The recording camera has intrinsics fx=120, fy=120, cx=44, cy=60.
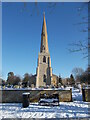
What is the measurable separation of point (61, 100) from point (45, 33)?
3444 centimetres

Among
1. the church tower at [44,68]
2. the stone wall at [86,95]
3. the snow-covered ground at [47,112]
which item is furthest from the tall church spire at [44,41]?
the snow-covered ground at [47,112]

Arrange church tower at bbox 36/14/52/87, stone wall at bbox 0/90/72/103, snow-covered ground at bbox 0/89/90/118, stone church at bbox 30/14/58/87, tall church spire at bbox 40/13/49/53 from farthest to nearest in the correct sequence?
tall church spire at bbox 40/13/49/53 < church tower at bbox 36/14/52/87 < stone church at bbox 30/14/58/87 < stone wall at bbox 0/90/72/103 < snow-covered ground at bbox 0/89/90/118

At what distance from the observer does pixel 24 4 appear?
86.6 inches

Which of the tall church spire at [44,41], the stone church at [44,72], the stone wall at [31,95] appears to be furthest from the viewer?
the tall church spire at [44,41]

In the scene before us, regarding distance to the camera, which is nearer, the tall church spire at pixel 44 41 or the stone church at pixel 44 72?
the stone church at pixel 44 72

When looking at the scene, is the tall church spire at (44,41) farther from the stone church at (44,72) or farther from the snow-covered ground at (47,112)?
the snow-covered ground at (47,112)

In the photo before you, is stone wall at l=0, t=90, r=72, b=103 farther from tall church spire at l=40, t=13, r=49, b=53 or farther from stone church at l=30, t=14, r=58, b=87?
tall church spire at l=40, t=13, r=49, b=53

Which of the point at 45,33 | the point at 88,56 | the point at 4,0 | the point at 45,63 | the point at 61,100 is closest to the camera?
the point at 4,0

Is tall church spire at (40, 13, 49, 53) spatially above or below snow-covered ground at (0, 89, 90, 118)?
above

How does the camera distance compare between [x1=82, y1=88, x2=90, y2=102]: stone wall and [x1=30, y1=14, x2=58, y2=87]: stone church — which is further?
[x1=30, y1=14, x2=58, y2=87]: stone church

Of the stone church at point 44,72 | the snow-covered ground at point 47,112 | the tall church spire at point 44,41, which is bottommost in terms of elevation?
the snow-covered ground at point 47,112

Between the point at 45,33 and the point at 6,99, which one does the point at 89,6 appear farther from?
the point at 45,33

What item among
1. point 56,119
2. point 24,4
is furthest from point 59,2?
point 56,119

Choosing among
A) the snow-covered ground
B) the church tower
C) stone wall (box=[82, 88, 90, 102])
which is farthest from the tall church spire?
the snow-covered ground
